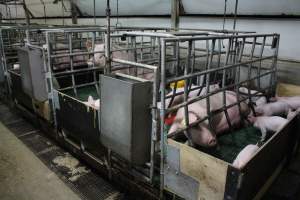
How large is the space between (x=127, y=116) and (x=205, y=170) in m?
0.58

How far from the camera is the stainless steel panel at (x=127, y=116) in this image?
155 centimetres

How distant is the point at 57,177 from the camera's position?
7.68 feet

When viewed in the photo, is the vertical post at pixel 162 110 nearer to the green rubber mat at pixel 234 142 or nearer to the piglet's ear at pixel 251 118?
the green rubber mat at pixel 234 142

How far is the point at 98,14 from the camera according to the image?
21.3 ft

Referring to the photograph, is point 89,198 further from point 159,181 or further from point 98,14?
point 98,14

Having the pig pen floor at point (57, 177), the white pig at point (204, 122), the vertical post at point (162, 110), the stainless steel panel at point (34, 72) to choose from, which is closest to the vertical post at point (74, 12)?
the stainless steel panel at point (34, 72)

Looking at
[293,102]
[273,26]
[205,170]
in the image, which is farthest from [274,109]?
[273,26]

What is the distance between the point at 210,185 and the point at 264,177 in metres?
0.55

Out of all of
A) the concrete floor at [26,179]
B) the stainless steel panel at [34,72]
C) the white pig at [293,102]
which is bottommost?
A: the concrete floor at [26,179]

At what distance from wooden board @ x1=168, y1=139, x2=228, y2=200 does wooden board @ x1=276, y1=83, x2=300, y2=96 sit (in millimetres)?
2115

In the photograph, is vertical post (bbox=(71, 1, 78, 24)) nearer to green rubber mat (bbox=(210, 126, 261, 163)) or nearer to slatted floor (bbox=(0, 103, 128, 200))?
slatted floor (bbox=(0, 103, 128, 200))

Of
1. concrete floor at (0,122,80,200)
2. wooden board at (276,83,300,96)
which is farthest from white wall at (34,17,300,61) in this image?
concrete floor at (0,122,80,200)

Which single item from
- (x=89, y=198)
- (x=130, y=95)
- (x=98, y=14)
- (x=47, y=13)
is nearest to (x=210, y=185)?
(x=130, y=95)

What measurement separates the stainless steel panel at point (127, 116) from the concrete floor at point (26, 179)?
75 cm
